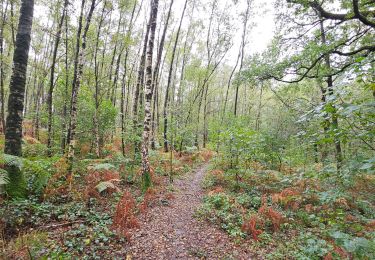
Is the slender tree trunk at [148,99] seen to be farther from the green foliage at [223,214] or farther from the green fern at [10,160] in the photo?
the green fern at [10,160]

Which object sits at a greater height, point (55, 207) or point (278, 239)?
point (55, 207)

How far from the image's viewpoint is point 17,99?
4809mm

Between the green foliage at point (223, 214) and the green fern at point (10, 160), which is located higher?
the green fern at point (10, 160)

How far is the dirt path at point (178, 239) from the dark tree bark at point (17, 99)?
316 cm

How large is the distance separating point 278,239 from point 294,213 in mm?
2074

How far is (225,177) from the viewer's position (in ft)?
34.0

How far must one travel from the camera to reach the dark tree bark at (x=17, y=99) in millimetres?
4750

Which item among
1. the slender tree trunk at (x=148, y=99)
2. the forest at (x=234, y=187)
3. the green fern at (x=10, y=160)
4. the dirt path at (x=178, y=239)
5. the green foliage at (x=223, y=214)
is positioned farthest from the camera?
the slender tree trunk at (x=148, y=99)

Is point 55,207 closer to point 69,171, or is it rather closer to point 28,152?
point 69,171

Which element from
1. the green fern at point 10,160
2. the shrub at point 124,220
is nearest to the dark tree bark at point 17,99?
the green fern at point 10,160

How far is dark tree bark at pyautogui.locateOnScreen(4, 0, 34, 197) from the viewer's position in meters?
4.75

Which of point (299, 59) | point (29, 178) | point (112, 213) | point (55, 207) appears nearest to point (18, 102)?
point (29, 178)

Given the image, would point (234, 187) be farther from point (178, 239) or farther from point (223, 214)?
point (178, 239)

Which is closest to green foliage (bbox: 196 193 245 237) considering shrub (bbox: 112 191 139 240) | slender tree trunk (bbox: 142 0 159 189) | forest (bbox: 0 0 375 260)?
forest (bbox: 0 0 375 260)
